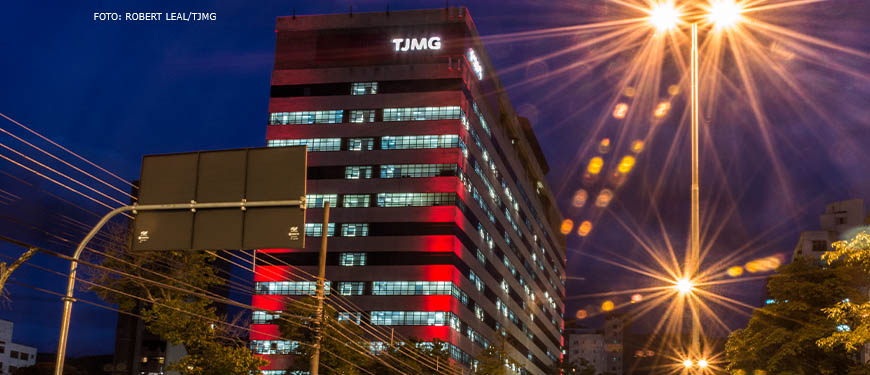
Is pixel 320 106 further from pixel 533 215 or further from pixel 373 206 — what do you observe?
pixel 533 215

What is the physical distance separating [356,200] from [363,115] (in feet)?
38.7

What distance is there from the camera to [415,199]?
362 feet

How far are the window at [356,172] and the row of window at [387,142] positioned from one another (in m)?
2.61

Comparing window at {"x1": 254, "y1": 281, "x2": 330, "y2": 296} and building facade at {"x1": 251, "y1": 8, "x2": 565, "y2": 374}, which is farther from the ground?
building facade at {"x1": 251, "y1": 8, "x2": 565, "y2": 374}

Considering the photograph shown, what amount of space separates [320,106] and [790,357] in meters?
77.5

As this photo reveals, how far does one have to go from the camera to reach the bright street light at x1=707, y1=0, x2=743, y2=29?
822 inches

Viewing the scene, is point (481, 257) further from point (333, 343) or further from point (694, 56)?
point (694, 56)

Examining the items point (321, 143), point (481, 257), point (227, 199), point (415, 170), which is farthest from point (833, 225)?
point (227, 199)

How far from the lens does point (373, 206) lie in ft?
363

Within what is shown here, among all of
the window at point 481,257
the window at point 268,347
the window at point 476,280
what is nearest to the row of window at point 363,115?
the window at point 481,257

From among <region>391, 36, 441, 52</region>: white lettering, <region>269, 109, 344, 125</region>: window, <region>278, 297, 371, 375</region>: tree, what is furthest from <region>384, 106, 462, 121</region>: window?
<region>278, 297, 371, 375</region>: tree

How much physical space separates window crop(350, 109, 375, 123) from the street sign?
9299 cm

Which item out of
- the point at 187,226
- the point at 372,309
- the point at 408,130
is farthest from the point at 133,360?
the point at 187,226

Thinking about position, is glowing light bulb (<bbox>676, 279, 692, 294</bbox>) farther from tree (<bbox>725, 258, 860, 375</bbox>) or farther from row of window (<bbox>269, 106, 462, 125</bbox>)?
row of window (<bbox>269, 106, 462, 125</bbox>)
